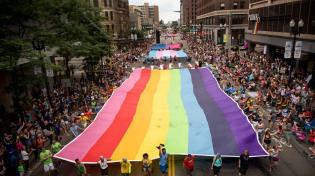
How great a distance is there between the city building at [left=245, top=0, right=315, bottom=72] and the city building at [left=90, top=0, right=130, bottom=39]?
3452cm

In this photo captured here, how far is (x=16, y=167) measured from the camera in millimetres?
14594

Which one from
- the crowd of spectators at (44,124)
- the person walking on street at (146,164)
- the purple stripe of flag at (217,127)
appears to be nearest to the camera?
the person walking on street at (146,164)

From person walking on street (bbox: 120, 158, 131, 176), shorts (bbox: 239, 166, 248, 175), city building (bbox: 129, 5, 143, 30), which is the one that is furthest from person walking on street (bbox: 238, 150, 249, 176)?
city building (bbox: 129, 5, 143, 30)

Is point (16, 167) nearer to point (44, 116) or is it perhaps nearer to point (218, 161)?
point (44, 116)

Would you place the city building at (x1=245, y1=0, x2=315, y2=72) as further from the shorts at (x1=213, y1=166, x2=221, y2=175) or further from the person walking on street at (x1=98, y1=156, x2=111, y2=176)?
the person walking on street at (x1=98, y1=156, x2=111, y2=176)

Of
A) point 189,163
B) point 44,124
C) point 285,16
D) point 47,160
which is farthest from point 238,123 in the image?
point 285,16

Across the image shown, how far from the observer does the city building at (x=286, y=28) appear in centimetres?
2858

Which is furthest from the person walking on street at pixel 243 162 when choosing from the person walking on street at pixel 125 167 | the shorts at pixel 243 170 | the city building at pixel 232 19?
the city building at pixel 232 19

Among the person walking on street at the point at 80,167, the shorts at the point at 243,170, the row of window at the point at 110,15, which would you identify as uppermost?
the row of window at the point at 110,15

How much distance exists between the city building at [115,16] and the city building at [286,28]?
34.5 metres

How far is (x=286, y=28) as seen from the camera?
37375 millimetres

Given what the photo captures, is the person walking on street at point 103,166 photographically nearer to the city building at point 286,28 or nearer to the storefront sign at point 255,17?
the city building at point 286,28

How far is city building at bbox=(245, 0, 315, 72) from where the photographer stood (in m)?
28.6

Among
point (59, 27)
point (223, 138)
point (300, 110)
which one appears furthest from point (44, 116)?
point (300, 110)
